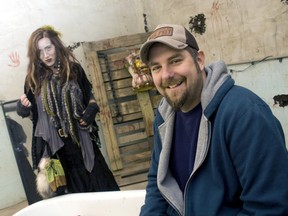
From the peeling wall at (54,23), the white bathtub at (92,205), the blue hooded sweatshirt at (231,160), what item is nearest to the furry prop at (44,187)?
the white bathtub at (92,205)

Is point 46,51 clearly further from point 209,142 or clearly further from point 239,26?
point 209,142

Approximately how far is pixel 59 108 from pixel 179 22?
140cm

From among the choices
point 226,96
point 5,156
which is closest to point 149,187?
point 226,96

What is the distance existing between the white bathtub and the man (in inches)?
11.4

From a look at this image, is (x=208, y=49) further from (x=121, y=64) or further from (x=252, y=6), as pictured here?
(x=121, y=64)

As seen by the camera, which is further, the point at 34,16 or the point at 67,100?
the point at 34,16

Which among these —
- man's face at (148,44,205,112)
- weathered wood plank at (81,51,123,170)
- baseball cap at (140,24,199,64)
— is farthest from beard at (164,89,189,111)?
weathered wood plank at (81,51,123,170)

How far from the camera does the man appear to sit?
0.83 metres

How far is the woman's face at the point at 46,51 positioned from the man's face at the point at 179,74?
127 centimetres

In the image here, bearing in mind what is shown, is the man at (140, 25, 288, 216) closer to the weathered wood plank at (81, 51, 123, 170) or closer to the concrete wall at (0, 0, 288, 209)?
the concrete wall at (0, 0, 288, 209)

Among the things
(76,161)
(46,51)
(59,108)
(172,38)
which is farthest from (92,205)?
(46,51)

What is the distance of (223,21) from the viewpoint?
2.31 meters

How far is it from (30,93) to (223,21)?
1.58 metres

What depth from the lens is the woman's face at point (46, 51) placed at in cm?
211
